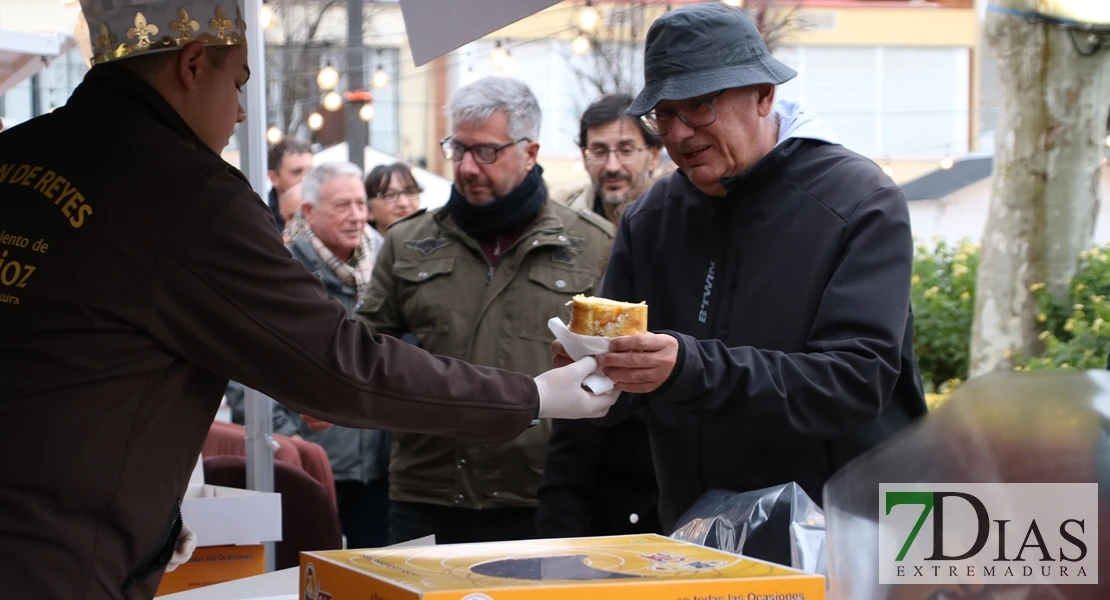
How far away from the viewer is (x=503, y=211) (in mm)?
3912

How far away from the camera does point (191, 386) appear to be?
2.02 m

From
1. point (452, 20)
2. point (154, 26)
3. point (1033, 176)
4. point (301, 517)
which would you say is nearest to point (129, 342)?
point (154, 26)

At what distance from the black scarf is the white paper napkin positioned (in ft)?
4.81

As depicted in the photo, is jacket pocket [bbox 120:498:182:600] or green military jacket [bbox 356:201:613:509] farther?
green military jacket [bbox 356:201:613:509]

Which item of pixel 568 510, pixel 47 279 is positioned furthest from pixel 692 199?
pixel 47 279

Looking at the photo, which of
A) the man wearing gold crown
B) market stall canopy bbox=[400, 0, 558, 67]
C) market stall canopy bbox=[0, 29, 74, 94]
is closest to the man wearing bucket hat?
market stall canopy bbox=[400, 0, 558, 67]

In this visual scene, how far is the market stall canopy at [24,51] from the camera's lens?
3.88 m

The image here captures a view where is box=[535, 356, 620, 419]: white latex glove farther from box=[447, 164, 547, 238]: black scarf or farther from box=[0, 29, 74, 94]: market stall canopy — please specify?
box=[0, 29, 74, 94]: market stall canopy

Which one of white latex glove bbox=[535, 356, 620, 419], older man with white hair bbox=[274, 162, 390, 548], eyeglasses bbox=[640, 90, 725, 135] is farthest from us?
older man with white hair bbox=[274, 162, 390, 548]

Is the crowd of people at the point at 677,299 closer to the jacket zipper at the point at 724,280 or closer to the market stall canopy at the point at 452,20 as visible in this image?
the jacket zipper at the point at 724,280

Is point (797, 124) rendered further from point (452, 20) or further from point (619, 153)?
point (619, 153)

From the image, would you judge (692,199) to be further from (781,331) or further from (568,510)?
(568,510)

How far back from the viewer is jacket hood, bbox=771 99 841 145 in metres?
2.78

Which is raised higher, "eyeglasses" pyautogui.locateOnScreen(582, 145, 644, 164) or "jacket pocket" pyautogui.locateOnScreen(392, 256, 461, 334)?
"eyeglasses" pyautogui.locateOnScreen(582, 145, 644, 164)
